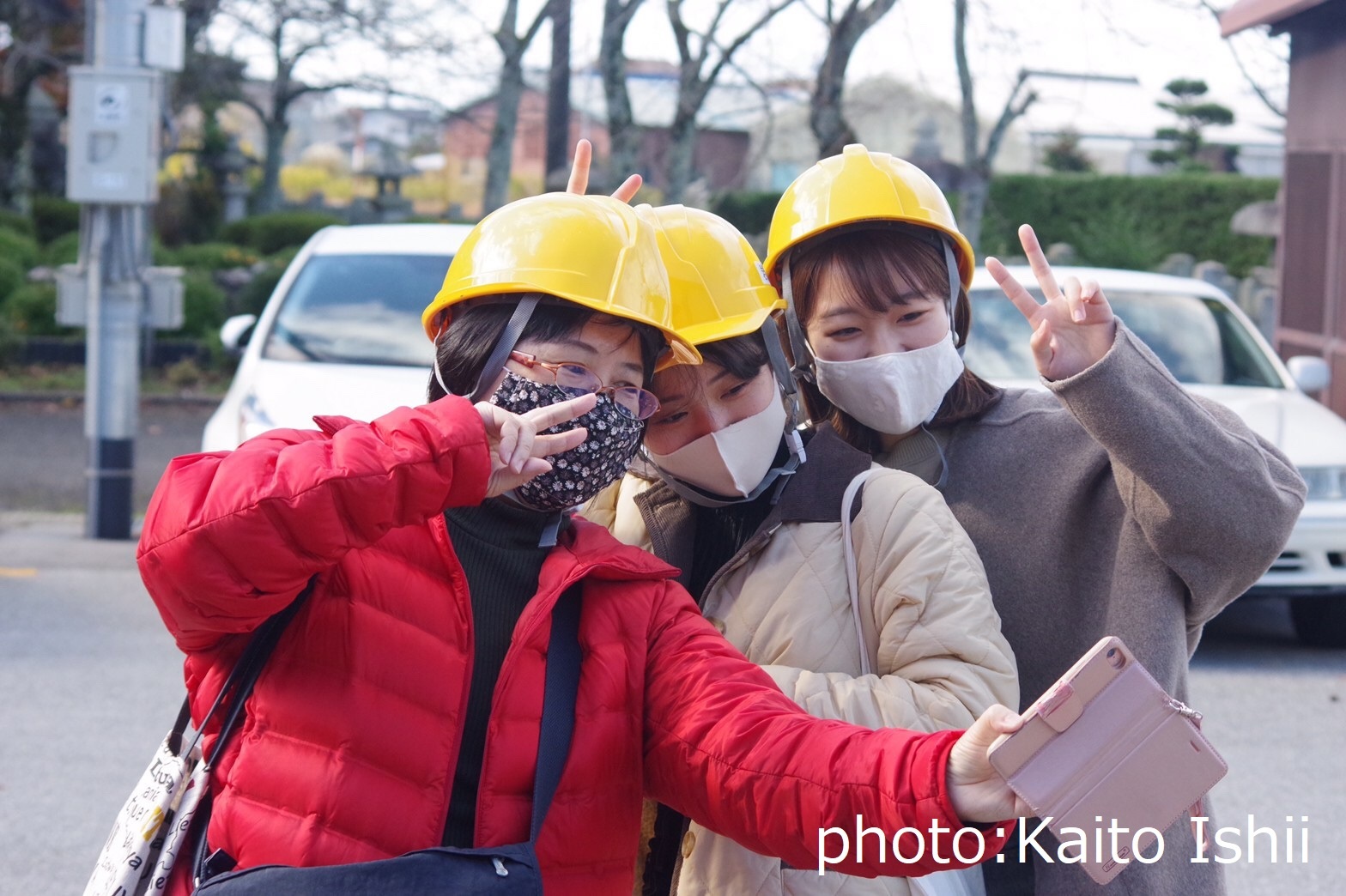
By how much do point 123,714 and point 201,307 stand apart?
41.4 feet

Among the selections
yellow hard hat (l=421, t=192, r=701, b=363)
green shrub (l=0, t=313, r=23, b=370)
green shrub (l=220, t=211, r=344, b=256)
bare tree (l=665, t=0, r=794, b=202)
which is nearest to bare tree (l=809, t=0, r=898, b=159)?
bare tree (l=665, t=0, r=794, b=202)

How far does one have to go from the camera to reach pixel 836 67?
14.8m

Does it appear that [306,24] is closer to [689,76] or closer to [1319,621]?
[689,76]

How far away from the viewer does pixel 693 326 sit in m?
2.28

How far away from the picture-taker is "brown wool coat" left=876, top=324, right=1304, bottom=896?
2.13 meters

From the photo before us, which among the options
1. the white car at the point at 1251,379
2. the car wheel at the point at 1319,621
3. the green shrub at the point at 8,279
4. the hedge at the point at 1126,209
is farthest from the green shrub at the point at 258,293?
the car wheel at the point at 1319,621

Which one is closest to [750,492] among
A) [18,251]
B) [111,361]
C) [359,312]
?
[359,312]

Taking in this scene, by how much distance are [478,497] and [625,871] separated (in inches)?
21.2

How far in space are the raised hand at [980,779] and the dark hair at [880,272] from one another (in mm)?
1016

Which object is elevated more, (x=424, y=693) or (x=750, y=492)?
(x=750, y=492)

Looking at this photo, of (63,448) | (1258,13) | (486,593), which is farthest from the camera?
(63,448)

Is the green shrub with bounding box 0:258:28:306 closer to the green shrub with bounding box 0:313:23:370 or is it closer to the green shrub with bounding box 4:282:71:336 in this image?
the green shrub with bounding box 4:282:71:336

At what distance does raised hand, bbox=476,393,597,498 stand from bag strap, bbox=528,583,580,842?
173 mm

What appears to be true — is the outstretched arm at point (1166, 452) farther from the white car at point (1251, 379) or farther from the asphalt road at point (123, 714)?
the white car at point (1251, 379)
